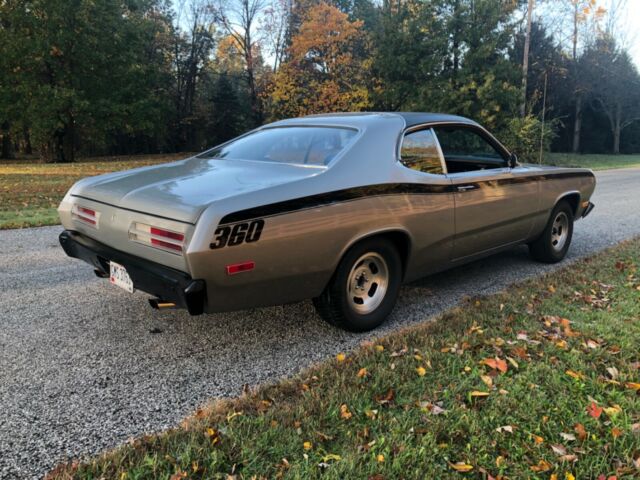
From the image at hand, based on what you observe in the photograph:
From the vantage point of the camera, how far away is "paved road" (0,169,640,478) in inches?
96.1

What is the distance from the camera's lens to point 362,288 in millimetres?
3646

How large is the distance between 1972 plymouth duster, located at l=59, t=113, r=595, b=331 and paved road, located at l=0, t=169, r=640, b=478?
1.26ft

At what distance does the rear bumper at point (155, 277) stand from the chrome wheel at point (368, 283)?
1152mm

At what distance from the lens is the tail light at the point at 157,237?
9.09 ft

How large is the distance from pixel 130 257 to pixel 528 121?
22479 mm

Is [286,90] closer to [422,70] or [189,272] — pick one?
[422,70]

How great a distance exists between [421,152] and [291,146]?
3.35ft

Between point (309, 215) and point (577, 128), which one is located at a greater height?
point (577, 128)

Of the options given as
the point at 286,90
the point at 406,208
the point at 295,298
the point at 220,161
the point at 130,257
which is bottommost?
the point at 295,298

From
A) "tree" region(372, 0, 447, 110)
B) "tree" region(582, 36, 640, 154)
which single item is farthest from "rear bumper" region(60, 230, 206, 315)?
"tree" region(582, 36, 640, 154)

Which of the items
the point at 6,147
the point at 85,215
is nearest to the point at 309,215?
the point at 85,215

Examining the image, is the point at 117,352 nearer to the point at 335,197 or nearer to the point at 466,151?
the point at 335,197

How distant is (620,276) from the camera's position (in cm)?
488

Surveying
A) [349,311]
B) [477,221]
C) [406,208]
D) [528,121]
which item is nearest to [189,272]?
[349,311]
